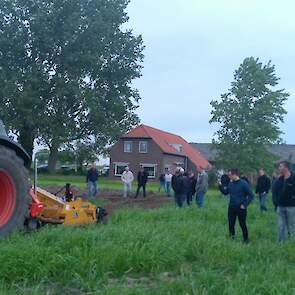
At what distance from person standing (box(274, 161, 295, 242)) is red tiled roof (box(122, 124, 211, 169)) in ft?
149

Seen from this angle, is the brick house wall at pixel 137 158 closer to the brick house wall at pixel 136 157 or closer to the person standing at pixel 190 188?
the brick house wall at pixel 136 157

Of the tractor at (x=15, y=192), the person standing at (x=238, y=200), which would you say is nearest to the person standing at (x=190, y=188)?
the person standing at (x=238, y=200)

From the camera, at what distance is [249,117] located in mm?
42938

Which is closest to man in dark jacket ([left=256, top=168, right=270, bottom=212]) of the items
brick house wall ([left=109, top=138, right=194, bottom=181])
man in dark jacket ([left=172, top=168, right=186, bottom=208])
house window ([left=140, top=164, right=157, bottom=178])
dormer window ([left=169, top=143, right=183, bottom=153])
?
man in dark jacket ([left=172, top=168, right=186, bottom=208])

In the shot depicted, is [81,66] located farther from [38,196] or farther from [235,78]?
[38,196]

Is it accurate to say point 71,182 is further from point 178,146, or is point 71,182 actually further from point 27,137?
point 178,146

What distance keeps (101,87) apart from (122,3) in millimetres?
6793

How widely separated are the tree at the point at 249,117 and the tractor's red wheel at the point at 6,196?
33996mm

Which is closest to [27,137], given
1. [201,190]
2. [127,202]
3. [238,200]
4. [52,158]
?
[52,158]

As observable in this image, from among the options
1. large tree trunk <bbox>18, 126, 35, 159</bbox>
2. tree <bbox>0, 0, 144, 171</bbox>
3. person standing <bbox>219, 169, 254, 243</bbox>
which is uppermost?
tree <bbox>0, 0, 144, 171</bbox>

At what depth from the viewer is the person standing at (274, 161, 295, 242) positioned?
392 inches

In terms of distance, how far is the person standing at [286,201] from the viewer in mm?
9953

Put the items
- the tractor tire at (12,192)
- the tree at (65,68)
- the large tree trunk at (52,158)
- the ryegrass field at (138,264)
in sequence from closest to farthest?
the ryegrass field at (138,264)
the tractor tire at (12,192)
the tree at (65,68)
the large tree trunk at (52,158)

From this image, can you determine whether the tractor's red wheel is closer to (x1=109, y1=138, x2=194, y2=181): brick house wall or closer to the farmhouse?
the farmhouse
